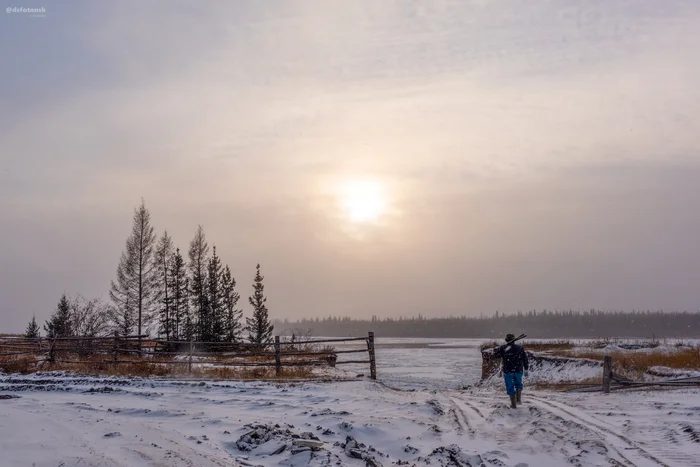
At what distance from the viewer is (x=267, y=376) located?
22.3 m

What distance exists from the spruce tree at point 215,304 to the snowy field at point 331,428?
33779mm

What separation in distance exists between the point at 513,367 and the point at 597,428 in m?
3.90

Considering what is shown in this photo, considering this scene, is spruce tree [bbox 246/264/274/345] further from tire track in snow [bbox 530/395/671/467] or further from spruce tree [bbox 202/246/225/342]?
tire track in snow [bbox 530/395/671/467]

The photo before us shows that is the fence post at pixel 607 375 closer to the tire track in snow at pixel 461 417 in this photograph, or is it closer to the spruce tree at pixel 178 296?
the tire track in snow at pixel 461 417

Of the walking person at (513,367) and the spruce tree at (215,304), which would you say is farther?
the spruce tree at (215,304)

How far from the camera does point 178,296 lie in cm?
5509

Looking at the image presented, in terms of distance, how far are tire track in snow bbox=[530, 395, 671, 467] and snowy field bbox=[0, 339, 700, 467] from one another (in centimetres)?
3

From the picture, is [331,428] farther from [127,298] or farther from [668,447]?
[127,298]

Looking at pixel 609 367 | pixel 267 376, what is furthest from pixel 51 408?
pixel 609 367

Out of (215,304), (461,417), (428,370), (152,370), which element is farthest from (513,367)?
(215,304)

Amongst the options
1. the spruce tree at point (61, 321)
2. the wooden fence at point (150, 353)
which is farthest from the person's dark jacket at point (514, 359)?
the spruce tree at point (61, 321)

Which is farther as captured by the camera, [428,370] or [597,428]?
[428,370]

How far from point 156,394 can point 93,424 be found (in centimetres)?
494

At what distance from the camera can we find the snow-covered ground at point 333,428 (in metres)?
9.25
